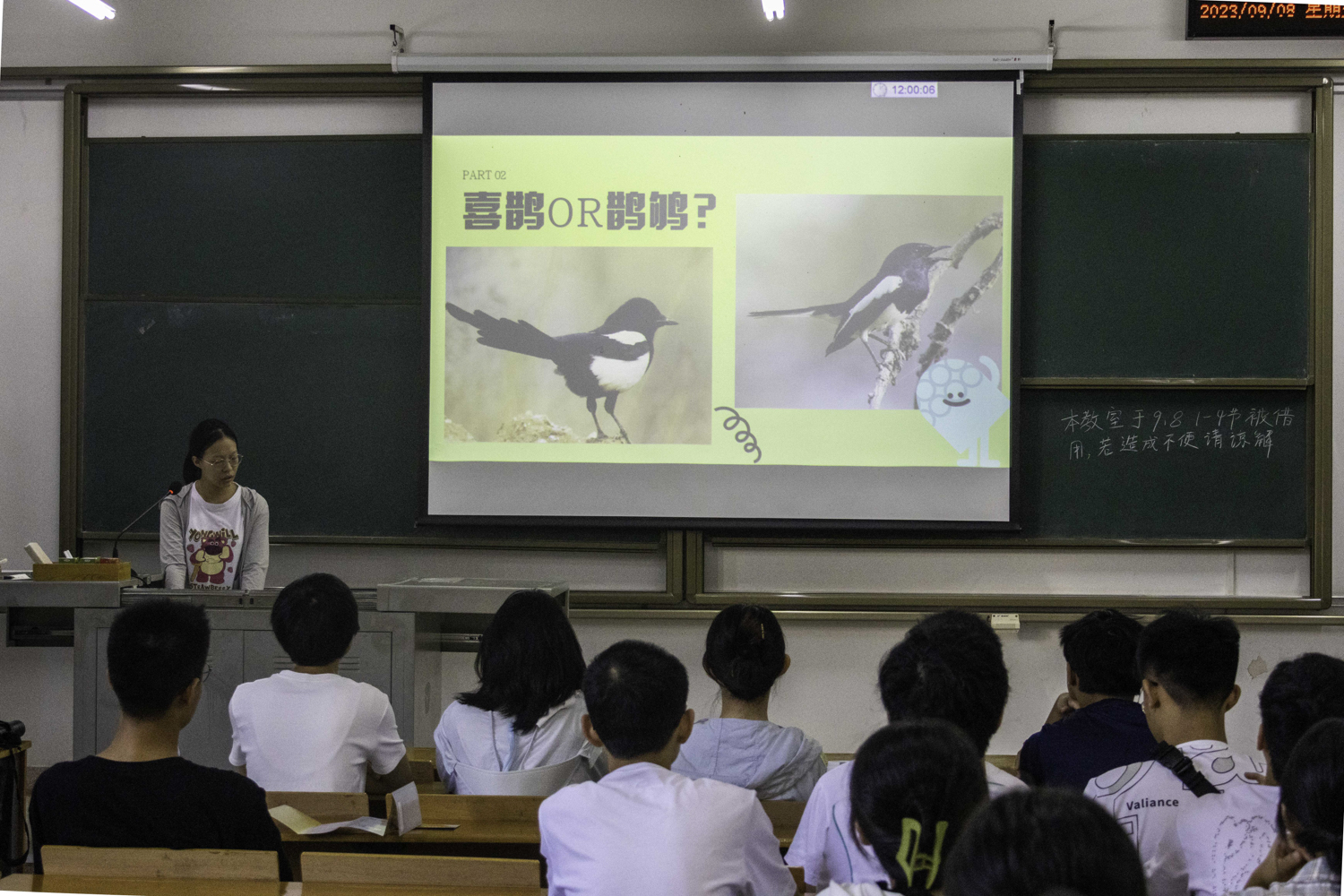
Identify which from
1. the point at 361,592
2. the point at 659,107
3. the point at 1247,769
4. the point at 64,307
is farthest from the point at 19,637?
the point at 1247,769

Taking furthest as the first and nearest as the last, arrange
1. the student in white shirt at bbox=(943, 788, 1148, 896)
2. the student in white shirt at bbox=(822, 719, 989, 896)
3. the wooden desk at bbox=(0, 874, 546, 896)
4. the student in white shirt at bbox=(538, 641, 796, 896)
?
the wooden desk at bbox=(0, 874, 546, 896)
the student in white shirt at bbox=(538, 641, 796, 896)
the student in white shirt at bbox=(822, 719, 989, 896)
the student in white shirt at bbox=(943, 788, 1148, 896)

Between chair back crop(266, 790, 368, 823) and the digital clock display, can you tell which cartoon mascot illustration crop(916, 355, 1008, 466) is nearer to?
the digital clock display

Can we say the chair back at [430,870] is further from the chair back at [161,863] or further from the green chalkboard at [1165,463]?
the green chalkboard at [1165,463]

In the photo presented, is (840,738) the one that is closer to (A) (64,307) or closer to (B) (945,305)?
(B) (945,305)

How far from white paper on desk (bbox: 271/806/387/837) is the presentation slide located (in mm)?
2164

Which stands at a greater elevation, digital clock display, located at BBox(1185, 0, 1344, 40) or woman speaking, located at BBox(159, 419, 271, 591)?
digital clock display, located at BBox(1185, 0, 1344, 40)

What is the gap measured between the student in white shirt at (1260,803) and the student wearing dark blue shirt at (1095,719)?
0.94 ft

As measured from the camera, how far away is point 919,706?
1591 mm

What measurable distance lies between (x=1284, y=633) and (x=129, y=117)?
4945mm

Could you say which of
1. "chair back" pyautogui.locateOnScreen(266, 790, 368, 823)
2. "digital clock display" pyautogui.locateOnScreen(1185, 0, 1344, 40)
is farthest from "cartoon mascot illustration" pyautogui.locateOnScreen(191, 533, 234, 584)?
"digital clock display" pyautogui.locateOnScreen(1185, 0, 1344, 40)

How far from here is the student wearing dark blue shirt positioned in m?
1.91

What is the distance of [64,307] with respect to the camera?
401 centimetres

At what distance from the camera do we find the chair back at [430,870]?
4.79ft

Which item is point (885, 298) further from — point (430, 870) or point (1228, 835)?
point (430, 870)
